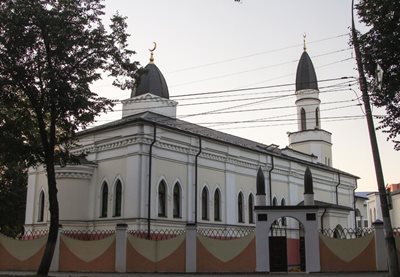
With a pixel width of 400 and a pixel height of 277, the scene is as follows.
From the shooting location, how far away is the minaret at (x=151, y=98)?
34438 mm

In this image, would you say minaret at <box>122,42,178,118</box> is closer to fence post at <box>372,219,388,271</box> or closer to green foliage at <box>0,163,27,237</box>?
green foliage at <box>0,163,27,237</box>

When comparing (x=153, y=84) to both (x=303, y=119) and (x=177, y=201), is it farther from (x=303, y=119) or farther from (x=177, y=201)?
(x=303, y=119)

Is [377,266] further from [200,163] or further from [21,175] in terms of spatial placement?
[21,175]

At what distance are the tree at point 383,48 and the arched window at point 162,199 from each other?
1541cm

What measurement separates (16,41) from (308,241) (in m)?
13.5

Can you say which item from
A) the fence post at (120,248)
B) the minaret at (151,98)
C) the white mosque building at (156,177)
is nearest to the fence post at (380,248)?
the white mosque building at (156,177)

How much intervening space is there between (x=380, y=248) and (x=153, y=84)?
19051 mm

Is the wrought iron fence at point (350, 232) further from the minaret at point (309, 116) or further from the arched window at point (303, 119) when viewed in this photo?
the arched window at point (303, 119)

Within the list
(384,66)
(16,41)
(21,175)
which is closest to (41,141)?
(16,41)

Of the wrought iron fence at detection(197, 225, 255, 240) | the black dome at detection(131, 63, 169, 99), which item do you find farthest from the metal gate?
the black dome at detection(131, 63, 169, 99)

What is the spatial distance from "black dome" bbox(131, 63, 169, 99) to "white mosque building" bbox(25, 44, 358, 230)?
7cm

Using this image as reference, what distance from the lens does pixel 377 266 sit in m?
21.0

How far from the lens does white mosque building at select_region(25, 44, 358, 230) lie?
29.3m

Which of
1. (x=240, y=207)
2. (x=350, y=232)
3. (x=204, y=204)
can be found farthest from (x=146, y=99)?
(x=350, y=232)
